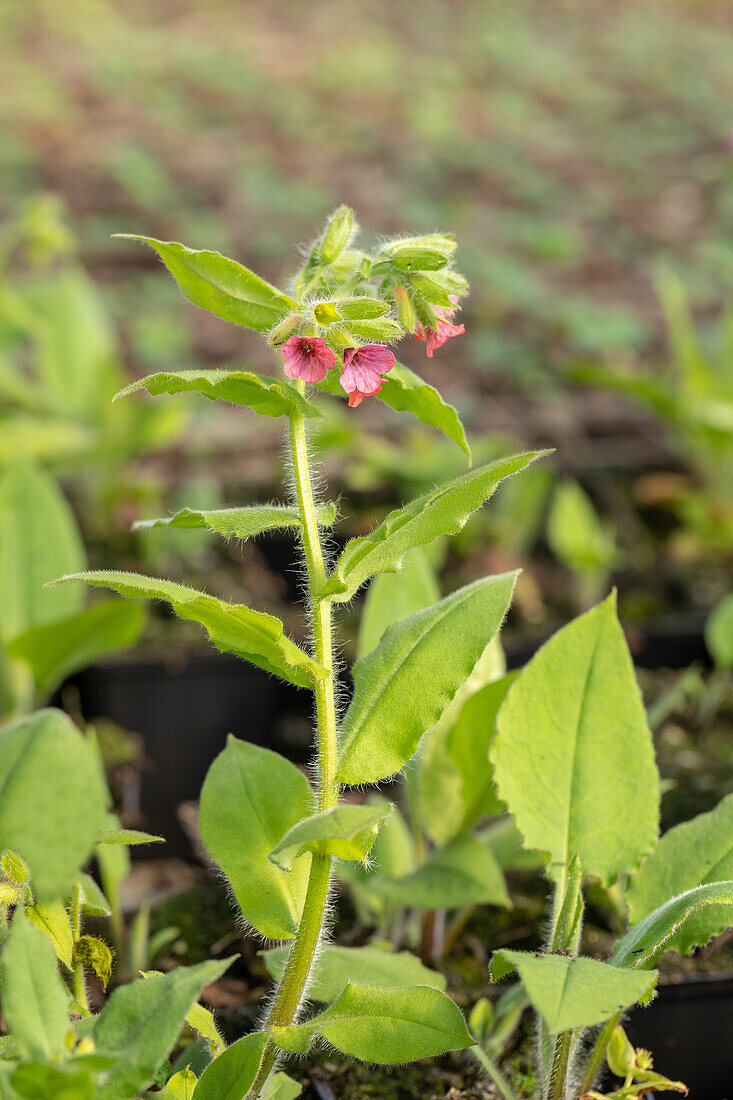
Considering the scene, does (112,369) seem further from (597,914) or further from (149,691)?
(597,914)

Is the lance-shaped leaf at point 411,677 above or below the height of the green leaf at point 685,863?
above

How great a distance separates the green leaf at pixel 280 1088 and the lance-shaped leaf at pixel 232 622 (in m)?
0.30

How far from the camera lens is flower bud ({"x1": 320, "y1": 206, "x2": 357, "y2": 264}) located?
906 millimetres

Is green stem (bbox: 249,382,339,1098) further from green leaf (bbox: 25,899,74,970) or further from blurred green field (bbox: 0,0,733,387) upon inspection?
blurred green field (bbox: 0,0,733,387)

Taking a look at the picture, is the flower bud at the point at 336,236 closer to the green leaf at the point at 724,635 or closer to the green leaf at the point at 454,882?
the green leaf at the point at 454,882

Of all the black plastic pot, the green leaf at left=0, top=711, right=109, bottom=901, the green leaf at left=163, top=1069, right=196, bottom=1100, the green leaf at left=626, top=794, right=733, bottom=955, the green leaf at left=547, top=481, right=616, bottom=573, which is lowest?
the black plastic pot

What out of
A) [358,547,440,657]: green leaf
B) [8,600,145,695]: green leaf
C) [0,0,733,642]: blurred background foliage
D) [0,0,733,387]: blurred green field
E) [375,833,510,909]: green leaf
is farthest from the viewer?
[0,0,733,387]: blurred green field

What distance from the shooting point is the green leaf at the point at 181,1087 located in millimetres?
867

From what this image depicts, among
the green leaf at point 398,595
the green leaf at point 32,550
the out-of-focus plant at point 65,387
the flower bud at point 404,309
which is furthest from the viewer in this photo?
the out-of-focus plant at point 65,387

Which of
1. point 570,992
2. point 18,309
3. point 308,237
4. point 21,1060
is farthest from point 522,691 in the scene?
point 308,237

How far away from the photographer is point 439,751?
4.12 ft

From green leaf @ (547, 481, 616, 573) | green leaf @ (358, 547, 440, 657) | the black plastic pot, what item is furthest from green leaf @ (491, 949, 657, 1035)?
green leaf @ (547, 481, 616, 573)

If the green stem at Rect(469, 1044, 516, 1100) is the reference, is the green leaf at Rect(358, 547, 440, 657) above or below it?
above

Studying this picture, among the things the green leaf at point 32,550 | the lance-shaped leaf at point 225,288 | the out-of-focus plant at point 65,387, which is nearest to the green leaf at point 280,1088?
the lance-shaped leaf at point 225,288
